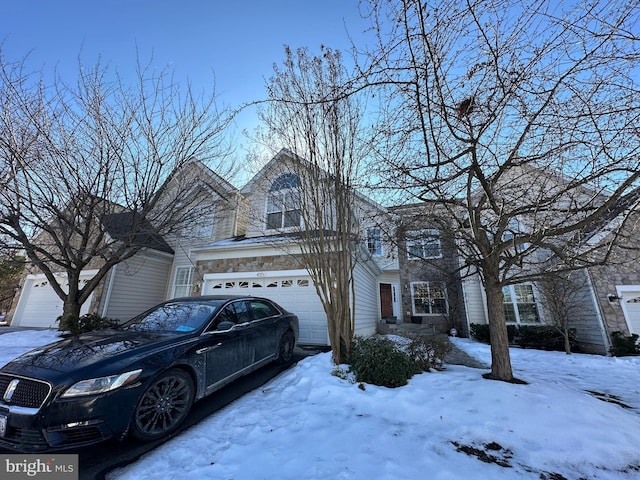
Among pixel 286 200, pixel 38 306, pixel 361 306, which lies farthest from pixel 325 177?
pixel 38 306

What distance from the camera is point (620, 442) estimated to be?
2.63 m

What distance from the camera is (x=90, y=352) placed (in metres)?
2.97

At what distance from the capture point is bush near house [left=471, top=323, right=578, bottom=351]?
970 centimetres

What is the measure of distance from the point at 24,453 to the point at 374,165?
5514 millimetres

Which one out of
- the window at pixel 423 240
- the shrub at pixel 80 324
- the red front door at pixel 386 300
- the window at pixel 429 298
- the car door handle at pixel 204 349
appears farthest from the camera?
the red front door at pixel 386 300

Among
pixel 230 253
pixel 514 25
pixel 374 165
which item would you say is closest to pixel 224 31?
pixel 374 165

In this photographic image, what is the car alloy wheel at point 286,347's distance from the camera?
5613 mm

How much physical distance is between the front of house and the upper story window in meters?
0.06

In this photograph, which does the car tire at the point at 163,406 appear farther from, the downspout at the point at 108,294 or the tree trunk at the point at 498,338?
the downspout at the point at 108,294

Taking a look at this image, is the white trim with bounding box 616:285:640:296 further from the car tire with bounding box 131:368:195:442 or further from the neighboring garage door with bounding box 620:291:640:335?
the car tire with bounding box 131:368:195:442

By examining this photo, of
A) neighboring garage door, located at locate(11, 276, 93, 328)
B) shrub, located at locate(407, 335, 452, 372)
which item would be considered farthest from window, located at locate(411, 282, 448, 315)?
neighboring garage door, located at locate(11, 276, 93, 328)

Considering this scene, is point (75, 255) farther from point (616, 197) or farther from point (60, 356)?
point (616, 197)

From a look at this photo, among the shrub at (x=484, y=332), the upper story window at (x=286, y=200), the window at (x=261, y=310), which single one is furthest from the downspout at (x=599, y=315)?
the window at (x=261, y=310)

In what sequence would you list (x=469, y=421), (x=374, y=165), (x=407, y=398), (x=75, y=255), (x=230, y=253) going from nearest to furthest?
(x=469, y=421) → (x=407, y=398) → (x=374, y=165) → (x=75, y=255) → (x=230, y=253)
